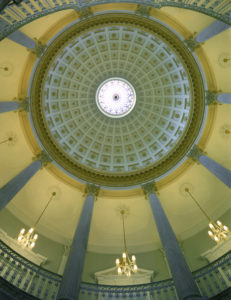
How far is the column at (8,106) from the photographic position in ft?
40.6

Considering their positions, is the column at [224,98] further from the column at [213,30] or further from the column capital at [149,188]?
the column capital at [149,188]

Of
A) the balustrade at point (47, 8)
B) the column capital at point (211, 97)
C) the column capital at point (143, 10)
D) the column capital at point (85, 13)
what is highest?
the column capital at point (85, 13)

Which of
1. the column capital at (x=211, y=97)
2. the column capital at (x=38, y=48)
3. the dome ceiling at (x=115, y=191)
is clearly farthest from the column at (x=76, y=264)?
the column capital at (x=211, y=97)

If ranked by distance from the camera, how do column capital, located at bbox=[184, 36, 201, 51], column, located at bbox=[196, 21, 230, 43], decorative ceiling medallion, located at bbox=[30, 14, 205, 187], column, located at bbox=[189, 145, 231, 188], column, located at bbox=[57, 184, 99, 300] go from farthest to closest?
decorative ceiling medallion, located at bbox=[30, 14, 205, 187] → column capital, located at bbox=[184, 36, 201, 51] → column, located at bbox=[189, 145, 231, 188] → column, located at bbox=[196, 21, 230, 43] → column, located at bbox=[57, 184, 99, 300]

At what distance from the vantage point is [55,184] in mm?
17156

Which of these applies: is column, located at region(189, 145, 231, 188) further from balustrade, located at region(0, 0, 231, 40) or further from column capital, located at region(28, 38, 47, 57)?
column capital, located at region(28, 38, 47, 57)

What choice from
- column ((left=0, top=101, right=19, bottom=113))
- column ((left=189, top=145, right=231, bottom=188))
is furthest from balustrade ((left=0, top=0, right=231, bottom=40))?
column ((left=189, top=145, right=231, bottom=188))

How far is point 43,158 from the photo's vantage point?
15.8 metres

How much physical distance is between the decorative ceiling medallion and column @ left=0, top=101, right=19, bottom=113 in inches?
70.2

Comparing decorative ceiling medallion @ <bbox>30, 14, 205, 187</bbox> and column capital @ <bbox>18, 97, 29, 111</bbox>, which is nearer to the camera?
column capital @ <bbox>18, 97, 29, 111</bbox>

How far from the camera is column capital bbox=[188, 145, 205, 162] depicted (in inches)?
612

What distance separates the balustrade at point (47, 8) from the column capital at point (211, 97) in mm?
7611

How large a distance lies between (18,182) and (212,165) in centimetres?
1152

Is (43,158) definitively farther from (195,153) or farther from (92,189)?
(195,153)
